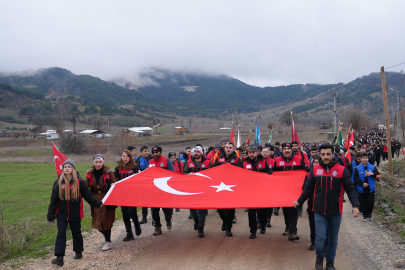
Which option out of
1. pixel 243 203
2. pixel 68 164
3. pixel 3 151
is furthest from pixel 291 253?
pixel 3 151

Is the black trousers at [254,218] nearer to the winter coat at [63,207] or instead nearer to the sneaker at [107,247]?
the sneaker at [107,247]

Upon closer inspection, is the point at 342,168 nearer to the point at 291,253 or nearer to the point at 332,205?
the point at 332,205

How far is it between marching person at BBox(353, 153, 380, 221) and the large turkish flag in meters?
Answer: 2.67

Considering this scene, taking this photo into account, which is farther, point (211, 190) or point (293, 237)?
point (293, 237)

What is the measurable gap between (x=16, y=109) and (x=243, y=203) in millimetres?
149809

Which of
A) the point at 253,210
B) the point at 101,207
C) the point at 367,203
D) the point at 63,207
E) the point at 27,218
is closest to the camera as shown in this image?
the point at 63,207

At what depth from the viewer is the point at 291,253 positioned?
260 inches

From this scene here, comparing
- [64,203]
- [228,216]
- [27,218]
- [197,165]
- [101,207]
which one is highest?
[197,165]

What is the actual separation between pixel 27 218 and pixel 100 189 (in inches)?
226

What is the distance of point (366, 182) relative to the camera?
9.52 metres

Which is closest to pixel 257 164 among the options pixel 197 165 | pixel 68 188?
pixel 197 165

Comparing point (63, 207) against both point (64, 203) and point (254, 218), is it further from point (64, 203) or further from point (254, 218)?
point (254, 218)

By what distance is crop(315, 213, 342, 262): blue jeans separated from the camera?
5562 mm

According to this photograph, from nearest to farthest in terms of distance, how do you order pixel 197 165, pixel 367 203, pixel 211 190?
pixel 211 190 → pixel 197 165 → pixel 367 203
